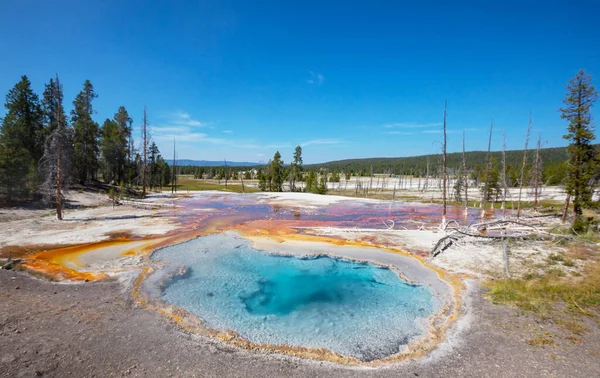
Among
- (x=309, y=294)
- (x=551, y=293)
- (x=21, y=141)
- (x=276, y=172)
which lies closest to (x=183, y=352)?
(x=309, y=294)

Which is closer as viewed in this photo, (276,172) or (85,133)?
(85,133)

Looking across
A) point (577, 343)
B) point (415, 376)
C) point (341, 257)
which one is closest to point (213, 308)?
point (415, 376)

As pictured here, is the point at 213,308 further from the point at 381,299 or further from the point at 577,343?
the point at 577,343

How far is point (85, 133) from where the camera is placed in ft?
134

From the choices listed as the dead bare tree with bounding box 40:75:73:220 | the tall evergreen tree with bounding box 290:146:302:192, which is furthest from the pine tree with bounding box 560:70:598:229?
the tall evergreen tree with bounding box 290:146:302:192

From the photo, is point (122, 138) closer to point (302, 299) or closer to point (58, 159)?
point (58, 159)

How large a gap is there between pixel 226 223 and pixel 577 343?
74.0 feet

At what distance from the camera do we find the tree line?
822 inches

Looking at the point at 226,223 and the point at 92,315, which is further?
the point at 226,223

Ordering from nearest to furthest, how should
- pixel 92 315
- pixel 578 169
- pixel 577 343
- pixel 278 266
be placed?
pixel 577 343, pixel 92 315, pixel 278 266, pixel 578 169

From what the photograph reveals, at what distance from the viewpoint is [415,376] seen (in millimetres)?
5902

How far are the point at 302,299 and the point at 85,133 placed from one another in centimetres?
4537

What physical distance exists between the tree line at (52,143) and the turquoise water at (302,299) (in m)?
13.2

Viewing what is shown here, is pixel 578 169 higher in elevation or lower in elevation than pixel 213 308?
higher
